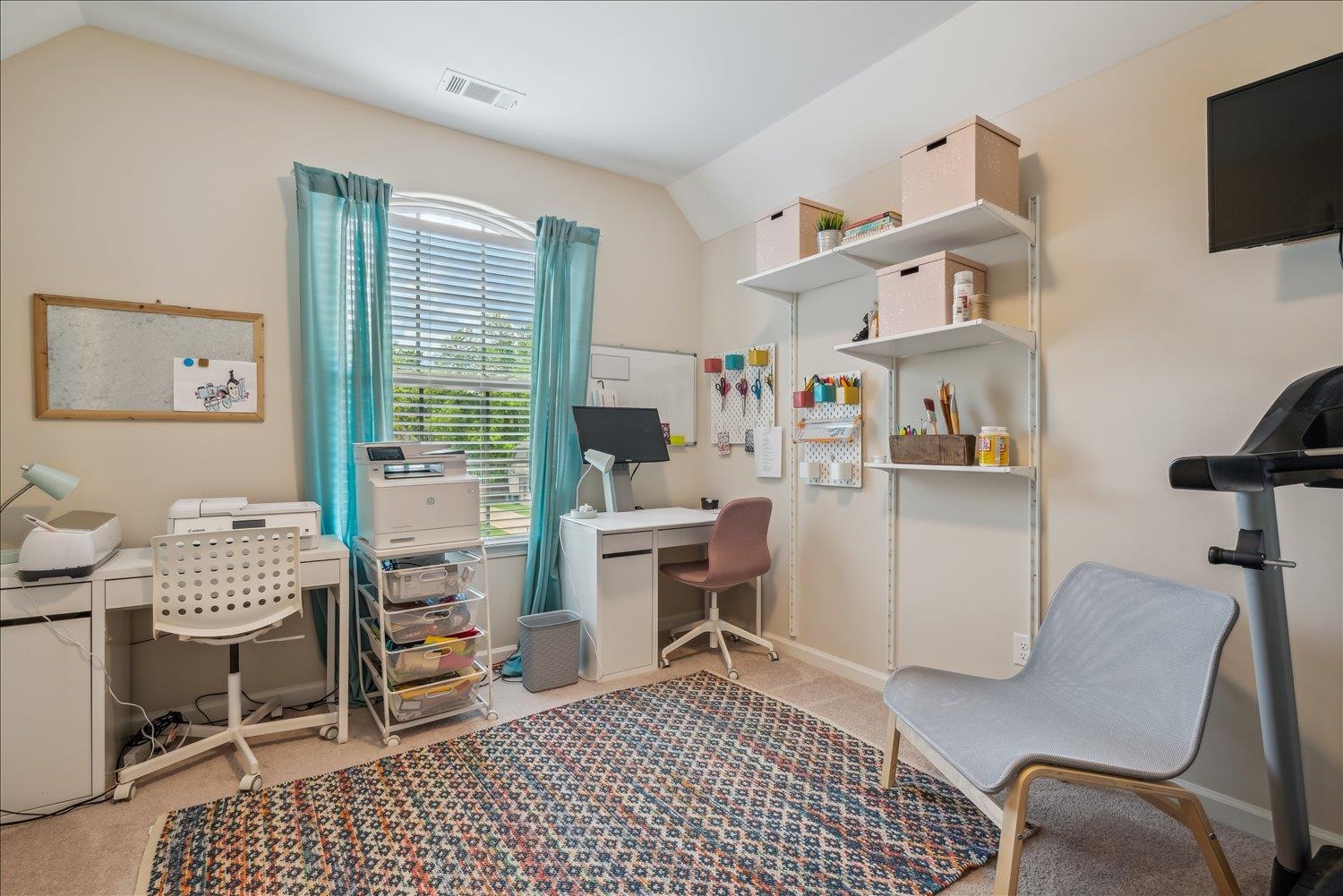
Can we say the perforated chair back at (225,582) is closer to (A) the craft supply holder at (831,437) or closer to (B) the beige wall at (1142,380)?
(A) the craft supply holder at (831,437)

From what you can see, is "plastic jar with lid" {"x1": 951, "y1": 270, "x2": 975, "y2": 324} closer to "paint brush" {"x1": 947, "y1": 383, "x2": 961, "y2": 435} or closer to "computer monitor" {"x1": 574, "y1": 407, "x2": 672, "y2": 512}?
"paint brush" {"x1": 947, "y1": 383, "x2": 961, "y2": 435}

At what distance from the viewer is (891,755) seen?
2078 mm

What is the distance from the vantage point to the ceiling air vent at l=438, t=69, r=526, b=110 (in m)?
2.80

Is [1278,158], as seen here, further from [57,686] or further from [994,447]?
[57,686]

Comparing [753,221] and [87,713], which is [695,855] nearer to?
[87,713]

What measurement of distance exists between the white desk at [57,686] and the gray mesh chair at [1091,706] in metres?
2.55

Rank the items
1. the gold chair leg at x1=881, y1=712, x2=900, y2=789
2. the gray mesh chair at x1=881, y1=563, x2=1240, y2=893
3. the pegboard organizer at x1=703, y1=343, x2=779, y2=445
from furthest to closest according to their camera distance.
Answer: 1. the pegboard organizer at x1=703, y1=343, x2=779, y2=445
2. the gold chair leg at x1=881, y1=712, x2=900, y2=789
3. the gray mesh chair at x1=881, y1=563, x2=1240, y2=893

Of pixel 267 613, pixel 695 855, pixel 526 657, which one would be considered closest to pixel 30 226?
pixel 267 613

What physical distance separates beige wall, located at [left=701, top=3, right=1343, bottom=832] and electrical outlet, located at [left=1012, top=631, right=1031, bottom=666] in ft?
0.18

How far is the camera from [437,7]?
233 centimetres

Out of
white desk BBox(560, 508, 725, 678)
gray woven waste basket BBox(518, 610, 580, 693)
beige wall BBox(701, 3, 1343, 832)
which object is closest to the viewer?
beige wall BBox(701, 3, 1343, 832)

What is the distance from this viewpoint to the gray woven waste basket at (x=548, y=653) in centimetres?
297

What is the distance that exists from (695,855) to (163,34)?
3585mm

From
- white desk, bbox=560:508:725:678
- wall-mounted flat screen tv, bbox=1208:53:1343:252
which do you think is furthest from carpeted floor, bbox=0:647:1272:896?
wall-mounted flat screen tv, bbox=1208:53:1343:252
